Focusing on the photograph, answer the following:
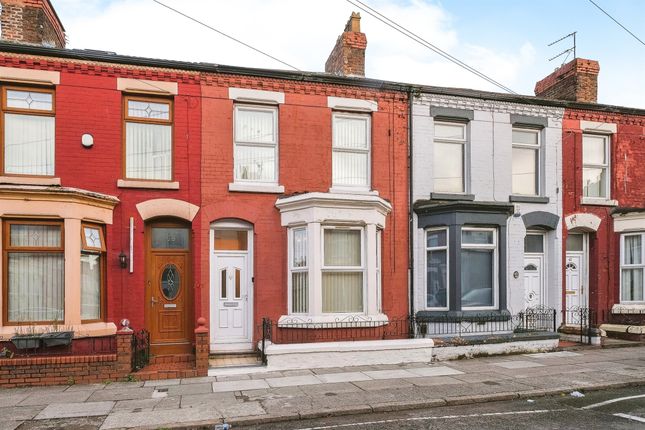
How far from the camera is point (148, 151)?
1154 cm

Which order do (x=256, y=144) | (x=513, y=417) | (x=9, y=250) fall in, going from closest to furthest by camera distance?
1. (x=513, y=417)
2. (x=9, y=250)
3. (x=256, y=144)

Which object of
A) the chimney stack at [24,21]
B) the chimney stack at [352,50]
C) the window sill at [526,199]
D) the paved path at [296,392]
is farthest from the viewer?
the window sill at [526,199]

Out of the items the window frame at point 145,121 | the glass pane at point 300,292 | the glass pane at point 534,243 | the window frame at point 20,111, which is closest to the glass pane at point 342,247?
the glass pane at point 300,292

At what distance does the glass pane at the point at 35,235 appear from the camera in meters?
10.1

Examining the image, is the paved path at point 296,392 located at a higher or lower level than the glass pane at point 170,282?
lower

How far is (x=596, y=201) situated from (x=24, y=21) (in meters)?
15.4

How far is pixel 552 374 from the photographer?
9.95m

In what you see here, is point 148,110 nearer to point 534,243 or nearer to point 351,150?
point 351,150

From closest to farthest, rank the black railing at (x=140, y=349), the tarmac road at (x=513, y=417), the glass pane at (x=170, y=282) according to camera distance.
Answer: the tarmac road at (x=513, y=417)
the black railing at (x=140, y=349)
the glass pane at (x=170, y=282)

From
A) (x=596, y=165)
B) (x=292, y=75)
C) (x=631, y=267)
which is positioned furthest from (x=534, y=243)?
(x=292, y=75)

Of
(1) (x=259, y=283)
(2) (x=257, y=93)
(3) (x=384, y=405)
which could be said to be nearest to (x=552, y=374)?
(3) (x=384, y=405)

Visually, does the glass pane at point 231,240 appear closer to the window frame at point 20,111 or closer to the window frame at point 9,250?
the window frame at point 9,250

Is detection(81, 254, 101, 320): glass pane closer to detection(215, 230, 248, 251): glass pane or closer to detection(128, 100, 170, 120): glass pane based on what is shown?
detection(215, 230, 248, 251): glass pane

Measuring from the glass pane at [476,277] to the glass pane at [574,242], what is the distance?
310 centimetres
